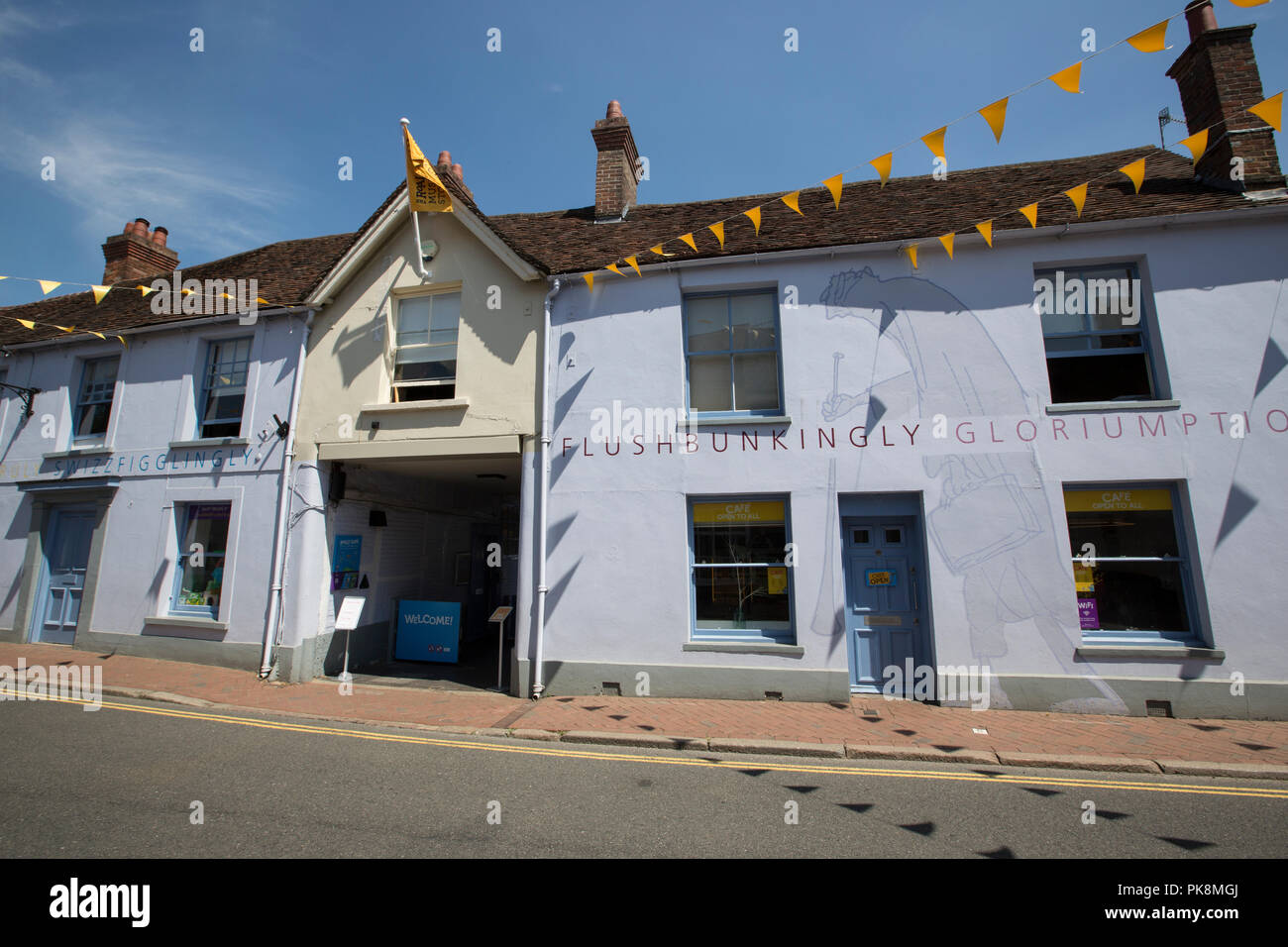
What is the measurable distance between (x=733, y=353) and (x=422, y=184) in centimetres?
600

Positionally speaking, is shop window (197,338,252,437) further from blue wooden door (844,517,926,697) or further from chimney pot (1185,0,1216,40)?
chimney pot (1185,0,1216,40)

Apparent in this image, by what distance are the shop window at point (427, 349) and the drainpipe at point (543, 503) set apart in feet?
5.94

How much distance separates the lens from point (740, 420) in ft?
28.6

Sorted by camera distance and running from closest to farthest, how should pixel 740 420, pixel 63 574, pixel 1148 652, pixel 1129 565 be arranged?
1. pixel 1148 652
2. pixel 1129 565
3. pixel 740 420
4. pixel 63 574

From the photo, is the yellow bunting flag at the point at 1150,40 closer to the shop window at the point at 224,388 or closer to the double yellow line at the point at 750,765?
the double yellow line at the point at 750,765

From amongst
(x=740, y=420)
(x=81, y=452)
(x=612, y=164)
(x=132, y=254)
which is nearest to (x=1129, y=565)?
(x=740, y=420)

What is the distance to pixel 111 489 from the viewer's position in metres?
11.3

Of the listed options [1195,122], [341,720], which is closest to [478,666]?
[341,720]

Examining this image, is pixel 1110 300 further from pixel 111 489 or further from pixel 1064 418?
pixel 111 489

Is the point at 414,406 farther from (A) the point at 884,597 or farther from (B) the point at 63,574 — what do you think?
(B) the point at 63,574

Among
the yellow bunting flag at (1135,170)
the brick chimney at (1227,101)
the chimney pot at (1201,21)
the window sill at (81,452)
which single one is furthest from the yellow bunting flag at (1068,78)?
the window sill at (81,452)

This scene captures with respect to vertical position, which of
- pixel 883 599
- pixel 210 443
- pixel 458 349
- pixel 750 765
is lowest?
pixel 750 765

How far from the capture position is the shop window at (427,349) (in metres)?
10.2
